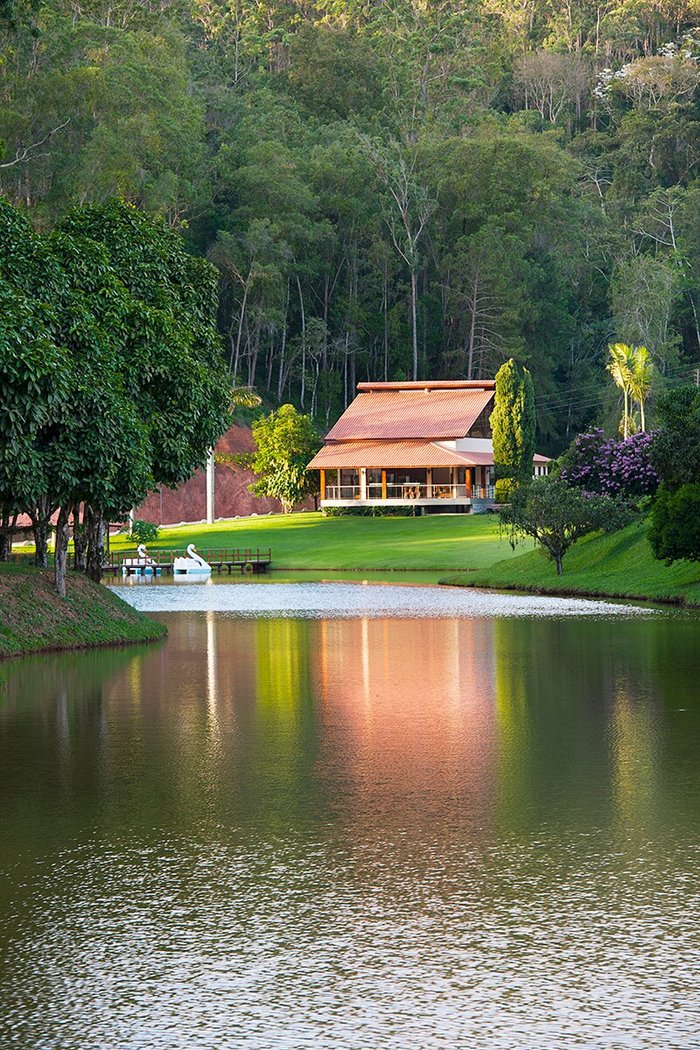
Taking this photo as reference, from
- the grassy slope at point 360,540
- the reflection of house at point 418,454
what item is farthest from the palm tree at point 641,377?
the grassy slope at point 360,540

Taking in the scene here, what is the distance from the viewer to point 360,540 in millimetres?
81688

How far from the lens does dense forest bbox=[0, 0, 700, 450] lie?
8938 centimetres

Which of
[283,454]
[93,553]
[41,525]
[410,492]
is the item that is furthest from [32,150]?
[41,525]

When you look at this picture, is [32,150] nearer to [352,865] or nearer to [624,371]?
[624,371]

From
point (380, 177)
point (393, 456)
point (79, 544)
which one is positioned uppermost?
point (380, 177)

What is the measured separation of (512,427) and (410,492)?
35.5ft

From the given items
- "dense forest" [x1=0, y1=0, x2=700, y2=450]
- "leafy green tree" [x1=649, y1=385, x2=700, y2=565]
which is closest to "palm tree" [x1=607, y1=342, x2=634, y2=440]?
"dense forest" [x1=0, y1=0, x2=700, y2=450]

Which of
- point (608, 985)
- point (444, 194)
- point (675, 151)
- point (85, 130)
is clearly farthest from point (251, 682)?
point (675, 151)

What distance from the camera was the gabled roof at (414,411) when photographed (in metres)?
101

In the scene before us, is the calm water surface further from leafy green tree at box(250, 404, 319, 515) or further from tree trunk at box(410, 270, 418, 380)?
tree trunk at box(410, 270, 418, 380)

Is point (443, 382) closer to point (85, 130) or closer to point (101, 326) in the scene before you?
point (85, 130)

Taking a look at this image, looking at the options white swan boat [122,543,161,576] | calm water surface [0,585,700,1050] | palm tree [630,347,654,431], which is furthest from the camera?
palm tree [630,347,654,431]

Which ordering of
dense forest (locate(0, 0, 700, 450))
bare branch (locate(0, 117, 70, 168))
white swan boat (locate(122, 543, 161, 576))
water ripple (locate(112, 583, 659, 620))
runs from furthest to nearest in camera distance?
1. dense forest (locate(0, 0, 700, 450))
2. bare branch (locate(0, 117, 70, 168))
3. white swan boat (locate(122, 543, 161, 576))
4. water ripple (locate(112, 583, 659, 620))

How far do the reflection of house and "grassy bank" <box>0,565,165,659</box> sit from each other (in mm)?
64689
